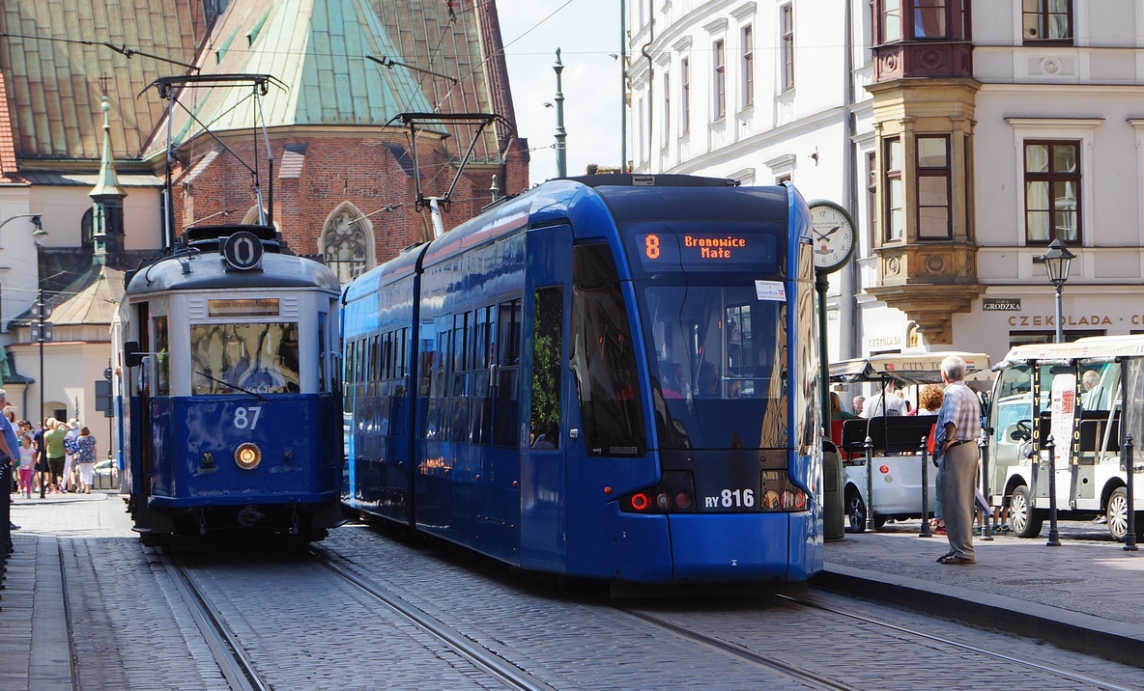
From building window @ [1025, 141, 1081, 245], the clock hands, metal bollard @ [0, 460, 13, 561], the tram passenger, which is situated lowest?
metal bollard @ [0, 460, 13, 561]

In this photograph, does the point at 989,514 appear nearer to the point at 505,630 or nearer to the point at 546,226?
the point at 546,226

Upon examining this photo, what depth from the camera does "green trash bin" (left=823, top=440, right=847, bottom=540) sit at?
16688 mm

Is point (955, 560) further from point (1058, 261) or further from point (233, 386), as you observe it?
point (1058, 261)

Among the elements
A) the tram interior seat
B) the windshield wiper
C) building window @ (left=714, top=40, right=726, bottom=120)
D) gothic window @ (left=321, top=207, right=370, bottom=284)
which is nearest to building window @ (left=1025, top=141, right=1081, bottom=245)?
building window @ (left=714, top=40, right=726, bottom=120)

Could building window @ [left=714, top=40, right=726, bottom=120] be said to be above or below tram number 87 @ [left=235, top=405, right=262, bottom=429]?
above

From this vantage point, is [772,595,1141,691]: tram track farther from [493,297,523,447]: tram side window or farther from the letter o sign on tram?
the letter o sign on tram

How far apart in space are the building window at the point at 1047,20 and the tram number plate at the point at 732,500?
23957 millimetres

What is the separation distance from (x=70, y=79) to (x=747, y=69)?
47.3 m

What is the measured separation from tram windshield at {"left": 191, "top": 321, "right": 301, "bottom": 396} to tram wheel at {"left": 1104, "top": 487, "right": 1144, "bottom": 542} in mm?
7908

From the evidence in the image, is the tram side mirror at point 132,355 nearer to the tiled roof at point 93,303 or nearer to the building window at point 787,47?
the building window at point 787,47

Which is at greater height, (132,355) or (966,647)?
(132,355)

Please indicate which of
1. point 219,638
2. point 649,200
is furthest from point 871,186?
point 219,638

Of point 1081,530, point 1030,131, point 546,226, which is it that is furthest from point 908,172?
point 546,226

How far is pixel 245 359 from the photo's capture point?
16672 millimetres
